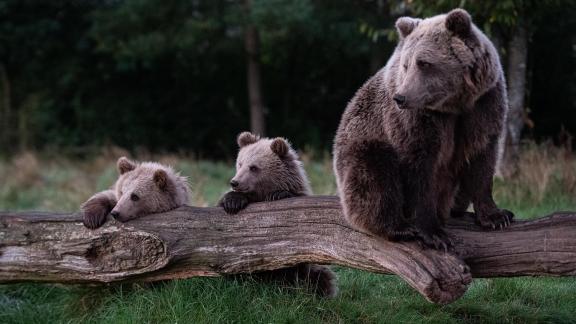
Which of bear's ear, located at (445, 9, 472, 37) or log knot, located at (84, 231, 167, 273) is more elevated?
bear's ear, located at (445, 9, 472, 37)

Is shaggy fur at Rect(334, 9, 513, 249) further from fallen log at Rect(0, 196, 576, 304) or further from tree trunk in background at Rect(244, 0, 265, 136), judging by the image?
tree trunk in background at Rect(244, 0, 265, 136)

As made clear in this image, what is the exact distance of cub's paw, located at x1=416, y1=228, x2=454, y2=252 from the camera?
13.2ft

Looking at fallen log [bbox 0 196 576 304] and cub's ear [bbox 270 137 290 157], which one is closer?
fallen log [bbox 0 196 576 304]

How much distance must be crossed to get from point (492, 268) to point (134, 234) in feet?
8.19

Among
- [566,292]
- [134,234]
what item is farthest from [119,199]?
[566,292]

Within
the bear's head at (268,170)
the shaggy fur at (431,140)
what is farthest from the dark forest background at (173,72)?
the shaggy fur at (431,140)

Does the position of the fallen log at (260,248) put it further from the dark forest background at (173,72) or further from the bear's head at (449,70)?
the dark forest background at (173,72)

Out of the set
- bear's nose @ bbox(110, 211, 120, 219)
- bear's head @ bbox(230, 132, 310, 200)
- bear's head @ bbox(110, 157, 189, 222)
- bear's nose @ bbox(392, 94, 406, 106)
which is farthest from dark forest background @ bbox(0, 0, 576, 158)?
bear's nose @ bbox(392, 94, 406, 106)

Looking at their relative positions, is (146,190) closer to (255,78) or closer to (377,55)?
(377,55)

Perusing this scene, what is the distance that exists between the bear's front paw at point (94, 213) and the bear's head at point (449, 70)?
8.20 feet

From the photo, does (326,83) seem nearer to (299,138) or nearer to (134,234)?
(299,138)

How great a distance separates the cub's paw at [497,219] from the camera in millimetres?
4234

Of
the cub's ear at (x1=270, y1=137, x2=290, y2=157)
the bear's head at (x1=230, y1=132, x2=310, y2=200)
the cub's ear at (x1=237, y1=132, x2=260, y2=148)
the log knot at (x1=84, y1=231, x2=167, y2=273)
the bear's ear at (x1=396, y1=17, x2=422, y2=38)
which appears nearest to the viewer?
the bear's ear at (x1=396, y1=17, x2=422, y2=38)

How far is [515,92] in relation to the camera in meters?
8.66
